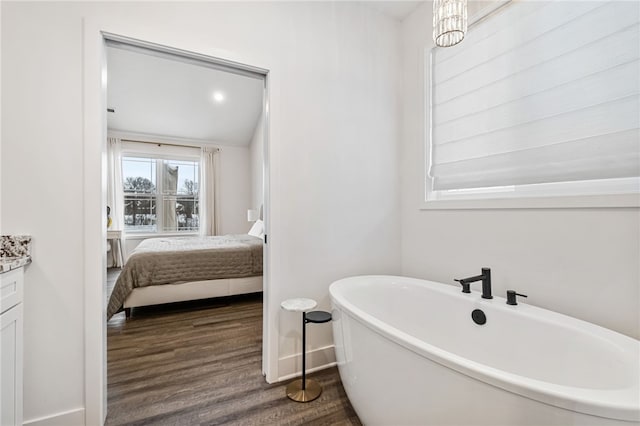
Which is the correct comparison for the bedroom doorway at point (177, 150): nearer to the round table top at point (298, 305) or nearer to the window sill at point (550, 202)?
the round table top at point (298, 305)

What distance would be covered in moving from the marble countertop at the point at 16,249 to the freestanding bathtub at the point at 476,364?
4.97 feet

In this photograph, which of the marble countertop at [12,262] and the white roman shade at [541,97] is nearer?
the marble countertop at [12,262]

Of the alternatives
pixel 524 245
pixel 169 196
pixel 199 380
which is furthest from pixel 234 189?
pixel 524 245

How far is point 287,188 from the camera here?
1930 millimetres

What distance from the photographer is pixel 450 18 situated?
1.19m

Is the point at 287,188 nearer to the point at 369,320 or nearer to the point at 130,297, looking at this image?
the point at 369,320

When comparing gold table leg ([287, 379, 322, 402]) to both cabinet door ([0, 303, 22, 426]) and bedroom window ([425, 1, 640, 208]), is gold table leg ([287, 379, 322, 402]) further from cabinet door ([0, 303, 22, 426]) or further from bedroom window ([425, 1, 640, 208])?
bedroom window ([425, 1, 640, 208])

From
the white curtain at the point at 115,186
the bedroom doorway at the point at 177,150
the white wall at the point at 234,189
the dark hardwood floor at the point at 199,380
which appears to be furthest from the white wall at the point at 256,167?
the dark hardwood floor at the point at 199,380

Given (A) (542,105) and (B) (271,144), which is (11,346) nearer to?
(B) (271,144)

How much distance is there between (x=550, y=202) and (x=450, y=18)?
1.06m

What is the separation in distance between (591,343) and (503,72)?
154 cm

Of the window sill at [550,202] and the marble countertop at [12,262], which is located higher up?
the window sill at [550,202]

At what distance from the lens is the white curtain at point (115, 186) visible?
5.30m

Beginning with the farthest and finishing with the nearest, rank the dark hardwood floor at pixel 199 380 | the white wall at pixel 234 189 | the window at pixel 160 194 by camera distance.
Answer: the white wall at pixel 234 189 → the window at pixel 160 194 → the dark hardwood floor at pixel 199 380
